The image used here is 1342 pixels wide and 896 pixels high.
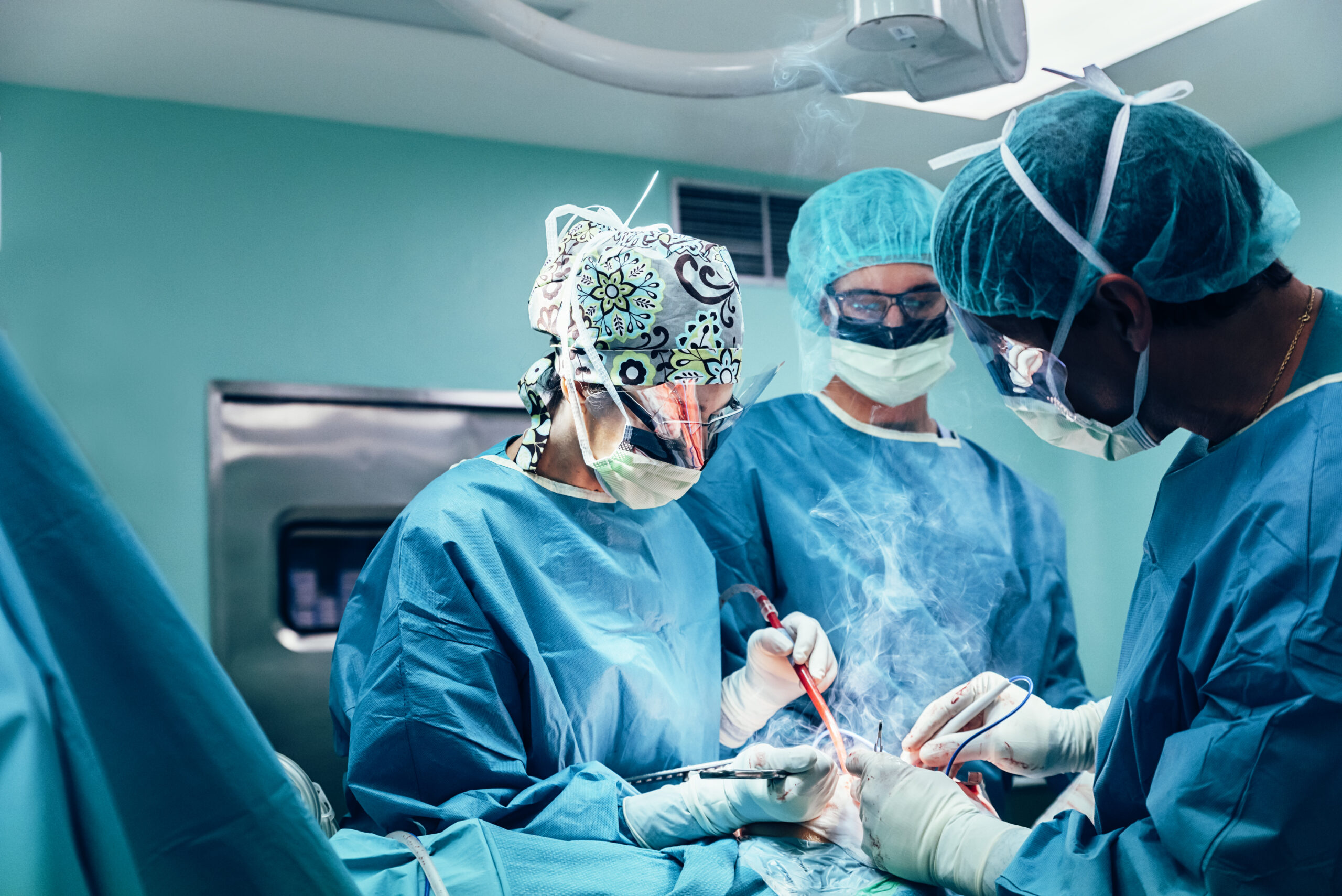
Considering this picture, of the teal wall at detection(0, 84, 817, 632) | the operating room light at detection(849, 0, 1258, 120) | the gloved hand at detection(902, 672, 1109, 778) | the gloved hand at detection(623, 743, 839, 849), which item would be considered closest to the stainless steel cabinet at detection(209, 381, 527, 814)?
the teal wall at detection(0, 84, 817, 632)

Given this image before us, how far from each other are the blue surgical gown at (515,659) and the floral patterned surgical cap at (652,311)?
0.19 meters

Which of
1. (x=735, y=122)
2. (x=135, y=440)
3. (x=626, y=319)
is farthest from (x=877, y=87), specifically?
(x=135, y=440)

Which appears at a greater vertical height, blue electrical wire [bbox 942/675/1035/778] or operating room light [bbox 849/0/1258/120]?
operating room light [bbox 849/0/1258/120]

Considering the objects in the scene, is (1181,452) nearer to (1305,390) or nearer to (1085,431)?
(1085,431)

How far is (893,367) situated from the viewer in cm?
205

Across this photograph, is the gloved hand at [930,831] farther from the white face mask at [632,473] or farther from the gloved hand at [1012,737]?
the white face mask at [632,473]

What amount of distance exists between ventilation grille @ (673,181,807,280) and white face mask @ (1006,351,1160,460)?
2287 mm

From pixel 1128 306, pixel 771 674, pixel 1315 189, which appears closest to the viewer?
pixel 1128 306

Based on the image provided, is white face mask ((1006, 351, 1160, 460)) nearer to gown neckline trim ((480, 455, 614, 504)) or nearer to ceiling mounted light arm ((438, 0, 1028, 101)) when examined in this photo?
ceiling mounted light arm ((438, 0, 1028, 101))

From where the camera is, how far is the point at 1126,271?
46.0 inches

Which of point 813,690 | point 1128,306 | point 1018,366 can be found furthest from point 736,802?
point 1128,306

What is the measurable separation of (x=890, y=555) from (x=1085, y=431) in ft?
2.54

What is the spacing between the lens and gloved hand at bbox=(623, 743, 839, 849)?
1.43 metres

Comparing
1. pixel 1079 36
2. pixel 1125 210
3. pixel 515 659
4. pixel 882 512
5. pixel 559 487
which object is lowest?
pixel 515 659
